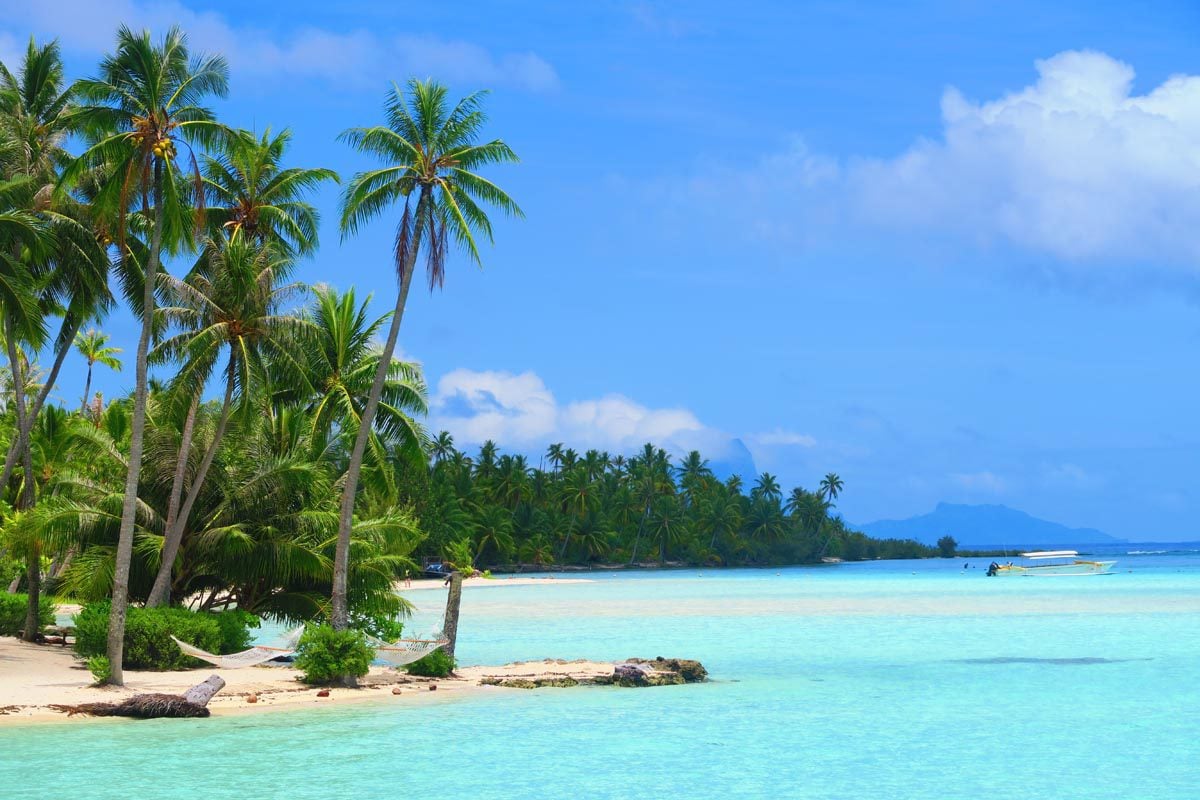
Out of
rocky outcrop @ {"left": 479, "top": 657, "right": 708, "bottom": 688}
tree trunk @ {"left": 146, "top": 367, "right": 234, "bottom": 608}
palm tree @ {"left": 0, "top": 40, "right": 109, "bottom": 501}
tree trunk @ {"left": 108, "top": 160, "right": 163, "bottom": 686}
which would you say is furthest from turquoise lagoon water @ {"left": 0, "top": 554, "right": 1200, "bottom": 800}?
palm tree @ {"left": 0, "top": 40, "right": 109, "bottom": 501}

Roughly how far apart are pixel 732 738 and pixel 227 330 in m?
12.9

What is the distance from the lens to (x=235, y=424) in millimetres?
29250

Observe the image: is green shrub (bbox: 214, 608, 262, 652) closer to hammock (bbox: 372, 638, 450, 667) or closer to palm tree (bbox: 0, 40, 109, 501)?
hammock (bbox: 372, 638, 450, 667)

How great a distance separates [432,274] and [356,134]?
298 cm

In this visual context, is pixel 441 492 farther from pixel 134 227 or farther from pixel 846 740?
pixel 846 740

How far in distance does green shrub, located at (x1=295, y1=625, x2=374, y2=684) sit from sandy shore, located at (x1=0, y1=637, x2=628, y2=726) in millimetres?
331

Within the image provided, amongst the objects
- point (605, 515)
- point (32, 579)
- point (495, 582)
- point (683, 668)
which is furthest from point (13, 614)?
point (605, 515)

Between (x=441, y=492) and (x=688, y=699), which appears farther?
(x=441, y=492)

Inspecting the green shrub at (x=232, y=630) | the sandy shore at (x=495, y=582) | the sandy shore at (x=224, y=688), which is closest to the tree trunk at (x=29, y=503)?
the sandy shore at (x=224, y=688)

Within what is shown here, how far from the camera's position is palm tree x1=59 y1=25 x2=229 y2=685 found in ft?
66.7

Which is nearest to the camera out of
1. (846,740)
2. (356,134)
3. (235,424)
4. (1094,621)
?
(846,740)

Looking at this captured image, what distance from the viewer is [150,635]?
22.9 meters

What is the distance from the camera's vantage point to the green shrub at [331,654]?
22734mm

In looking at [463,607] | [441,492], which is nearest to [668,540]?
[441,492]
